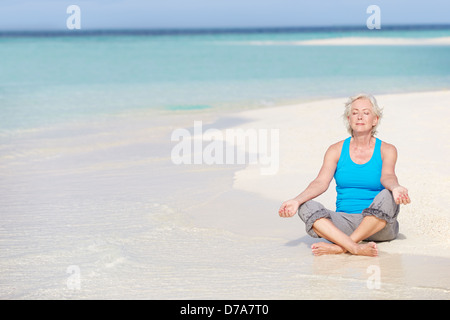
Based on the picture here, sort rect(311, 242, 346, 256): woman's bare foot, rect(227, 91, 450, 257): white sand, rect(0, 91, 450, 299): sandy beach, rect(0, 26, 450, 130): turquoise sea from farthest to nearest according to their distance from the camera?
rect(0, 26, 450, 130): turquoise sea
rect(227, 91, 450, 257): white sand
rect(311, 242, 346, 256): woman's bare foot
rect(0, 91, 450, 299): sandy beach

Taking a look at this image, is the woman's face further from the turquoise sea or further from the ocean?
the turquoise sea

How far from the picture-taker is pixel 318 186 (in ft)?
14.6

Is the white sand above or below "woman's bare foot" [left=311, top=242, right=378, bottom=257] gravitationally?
above

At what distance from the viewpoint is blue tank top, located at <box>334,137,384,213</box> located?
175 inches

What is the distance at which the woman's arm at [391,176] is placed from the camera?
404cm

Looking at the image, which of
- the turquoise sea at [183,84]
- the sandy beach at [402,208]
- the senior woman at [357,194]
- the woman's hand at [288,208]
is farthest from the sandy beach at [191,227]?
the turquoise sea at [183,84]

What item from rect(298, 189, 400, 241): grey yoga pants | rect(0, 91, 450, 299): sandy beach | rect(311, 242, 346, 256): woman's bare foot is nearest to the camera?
rect(0, 91, 450, 299): sandy beach

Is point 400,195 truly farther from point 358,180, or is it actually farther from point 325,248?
point 325,248

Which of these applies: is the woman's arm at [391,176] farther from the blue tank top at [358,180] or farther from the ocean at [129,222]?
the ocean at [129,222]

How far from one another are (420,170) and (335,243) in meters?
2.48

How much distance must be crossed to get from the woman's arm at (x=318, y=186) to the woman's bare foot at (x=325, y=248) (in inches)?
11.0

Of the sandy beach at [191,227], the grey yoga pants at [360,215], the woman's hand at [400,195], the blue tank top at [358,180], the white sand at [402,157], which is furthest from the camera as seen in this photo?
the white sand at [402,157]

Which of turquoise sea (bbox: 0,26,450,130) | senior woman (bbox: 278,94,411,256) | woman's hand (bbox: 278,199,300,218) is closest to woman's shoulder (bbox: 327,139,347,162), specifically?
senior woman (bbox: 278,94,411,256)

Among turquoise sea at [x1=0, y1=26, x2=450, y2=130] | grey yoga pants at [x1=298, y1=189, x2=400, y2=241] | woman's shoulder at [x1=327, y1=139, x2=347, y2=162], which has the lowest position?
grey yoga pants at [x1=298, y1=189, x2=400, y2=241]
